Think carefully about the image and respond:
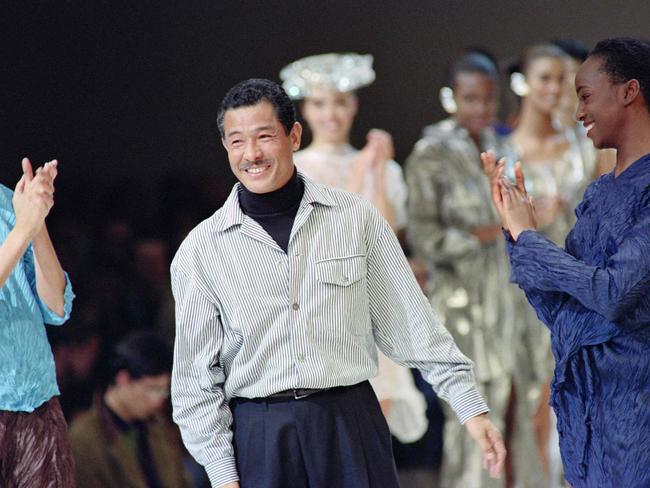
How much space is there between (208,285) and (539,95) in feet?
9.92

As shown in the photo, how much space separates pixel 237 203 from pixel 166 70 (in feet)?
7.41

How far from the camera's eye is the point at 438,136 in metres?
5.28

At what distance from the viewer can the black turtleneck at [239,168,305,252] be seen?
279 centimetres

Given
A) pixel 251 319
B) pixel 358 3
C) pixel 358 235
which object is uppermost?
pixel 358 3

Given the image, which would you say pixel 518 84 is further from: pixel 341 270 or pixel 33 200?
pixel 33 200

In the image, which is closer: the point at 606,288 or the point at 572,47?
the point at 606,288

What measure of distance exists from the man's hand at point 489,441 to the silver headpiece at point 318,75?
251 centimetres

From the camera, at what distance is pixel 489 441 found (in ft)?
8.98

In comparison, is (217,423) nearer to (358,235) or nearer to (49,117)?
(358,235)

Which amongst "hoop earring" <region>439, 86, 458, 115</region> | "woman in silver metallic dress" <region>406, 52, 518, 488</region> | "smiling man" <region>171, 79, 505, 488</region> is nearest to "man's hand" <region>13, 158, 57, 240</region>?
"smiling man" <region>171, 79, 505, 488</region>

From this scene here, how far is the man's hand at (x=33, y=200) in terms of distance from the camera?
2.84 m

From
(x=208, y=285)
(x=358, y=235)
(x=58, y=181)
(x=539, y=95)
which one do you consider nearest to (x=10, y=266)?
(x=208, y=285)

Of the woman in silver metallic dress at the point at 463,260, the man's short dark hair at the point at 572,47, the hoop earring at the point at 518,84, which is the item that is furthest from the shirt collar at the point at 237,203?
the man's short dark hair at the point at 572,47

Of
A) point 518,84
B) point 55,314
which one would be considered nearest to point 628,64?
point 55,314
